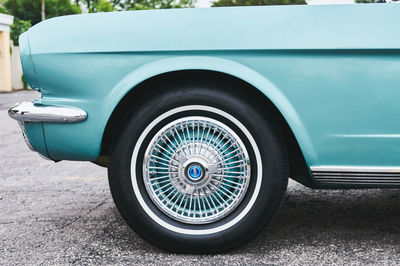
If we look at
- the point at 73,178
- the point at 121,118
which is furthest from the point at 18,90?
the point at 121,118

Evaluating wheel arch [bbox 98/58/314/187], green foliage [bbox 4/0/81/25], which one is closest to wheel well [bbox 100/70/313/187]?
wheel arch [bbox 98/58/314/187]

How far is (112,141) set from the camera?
98.4 inches

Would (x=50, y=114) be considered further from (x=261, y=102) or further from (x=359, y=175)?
(x=359, y=175)

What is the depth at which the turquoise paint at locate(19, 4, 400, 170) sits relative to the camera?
2.34 metres

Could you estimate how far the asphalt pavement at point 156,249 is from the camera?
2412mm

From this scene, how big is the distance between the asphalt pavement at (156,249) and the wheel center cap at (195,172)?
1.26 feet

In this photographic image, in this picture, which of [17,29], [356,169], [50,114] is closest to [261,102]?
[356,169]

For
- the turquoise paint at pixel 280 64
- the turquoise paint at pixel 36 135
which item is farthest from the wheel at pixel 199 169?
the turquoise paint at pixel 36 135

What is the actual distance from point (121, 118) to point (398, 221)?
70.5 inches

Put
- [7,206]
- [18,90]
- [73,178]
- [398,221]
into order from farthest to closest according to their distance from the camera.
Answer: [18,90] → [73,178] → [7,206] → [398,221]

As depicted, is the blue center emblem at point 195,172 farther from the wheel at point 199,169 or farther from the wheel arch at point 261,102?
the wheel arch at point 261,102

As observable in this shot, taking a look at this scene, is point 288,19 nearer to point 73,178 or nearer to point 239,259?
point 239,259

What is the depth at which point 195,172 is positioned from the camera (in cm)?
246

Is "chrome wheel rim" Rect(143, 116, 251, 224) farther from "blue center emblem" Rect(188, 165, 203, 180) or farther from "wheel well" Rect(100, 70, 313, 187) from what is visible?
"wheel well" Rect(100, 70, 313, 187)
